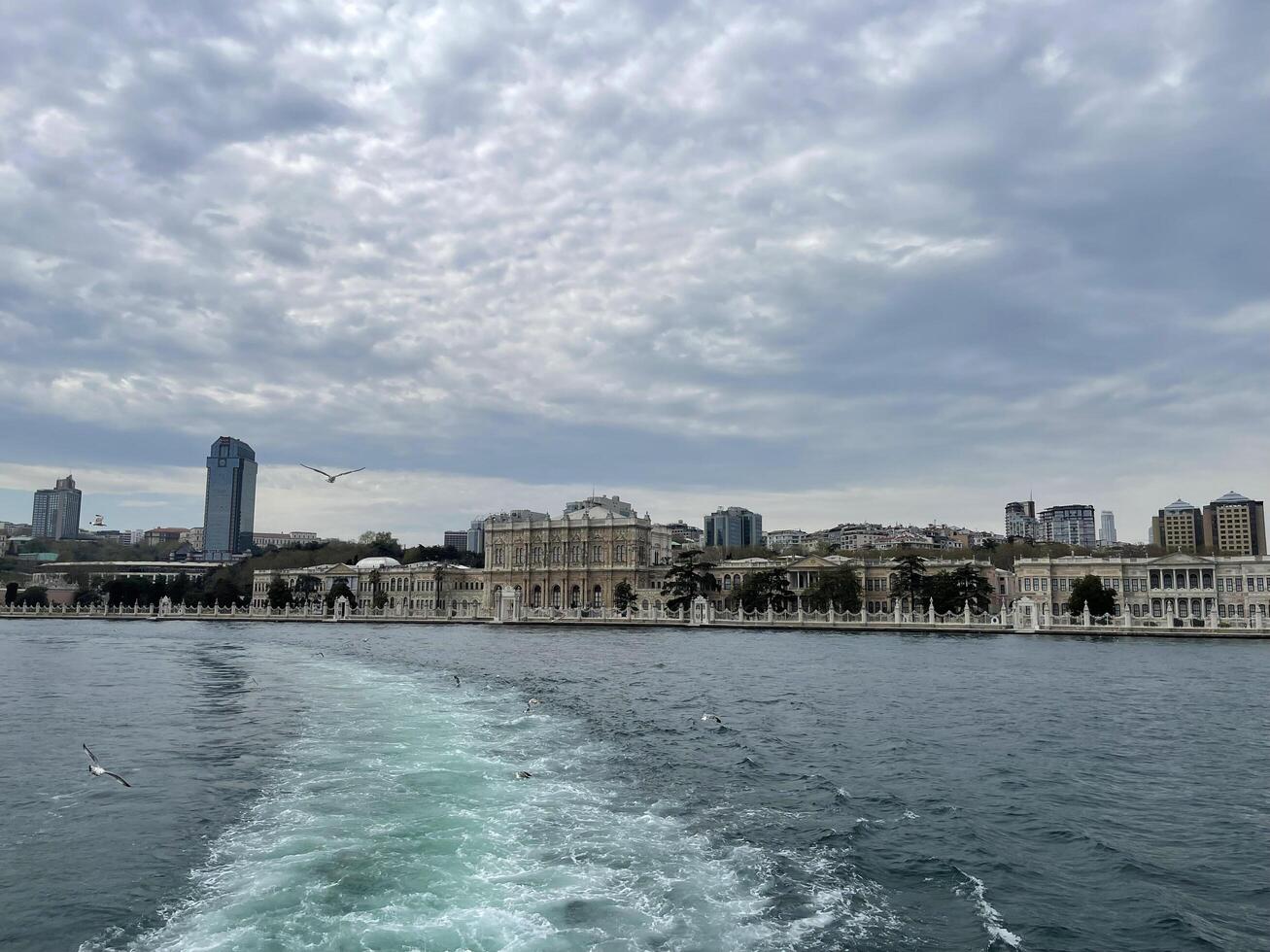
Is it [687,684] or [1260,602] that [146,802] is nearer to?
[687,684]

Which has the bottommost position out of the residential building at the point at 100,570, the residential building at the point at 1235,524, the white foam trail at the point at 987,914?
the white foam trail at the point at 987,914

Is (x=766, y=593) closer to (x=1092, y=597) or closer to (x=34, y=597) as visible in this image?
(x=1092, y=597)

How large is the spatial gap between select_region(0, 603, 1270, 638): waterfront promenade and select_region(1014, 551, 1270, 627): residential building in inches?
315

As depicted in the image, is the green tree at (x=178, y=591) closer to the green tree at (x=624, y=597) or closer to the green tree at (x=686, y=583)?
the green tree at (x=624, y=597)

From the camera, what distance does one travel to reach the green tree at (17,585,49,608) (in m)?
125

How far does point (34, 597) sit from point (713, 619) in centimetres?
9839

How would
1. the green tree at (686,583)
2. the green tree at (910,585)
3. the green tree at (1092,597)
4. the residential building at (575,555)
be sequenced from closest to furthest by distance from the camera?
the green tree at (1092,597) < the green tree at (910,585) < the green tree at (686,583) < the residential building at (575,555)

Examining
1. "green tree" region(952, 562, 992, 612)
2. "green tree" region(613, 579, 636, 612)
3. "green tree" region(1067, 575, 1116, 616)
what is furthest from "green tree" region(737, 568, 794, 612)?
"green tree" region(1067, 575, 1116, 616)

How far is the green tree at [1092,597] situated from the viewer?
64.8 meters

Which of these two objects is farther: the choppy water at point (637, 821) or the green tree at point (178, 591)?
the green tree at point (178, 591)

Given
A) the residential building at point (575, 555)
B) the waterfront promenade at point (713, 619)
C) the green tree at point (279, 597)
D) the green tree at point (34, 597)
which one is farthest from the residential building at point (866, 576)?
the green tree at point (34, 597)

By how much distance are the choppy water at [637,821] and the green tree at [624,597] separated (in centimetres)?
6697

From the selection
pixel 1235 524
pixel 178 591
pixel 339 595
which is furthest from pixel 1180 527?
pixel 178 591

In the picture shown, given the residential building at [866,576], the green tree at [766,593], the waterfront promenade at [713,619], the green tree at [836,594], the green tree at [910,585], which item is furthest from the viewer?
the residential building at [866,576]
